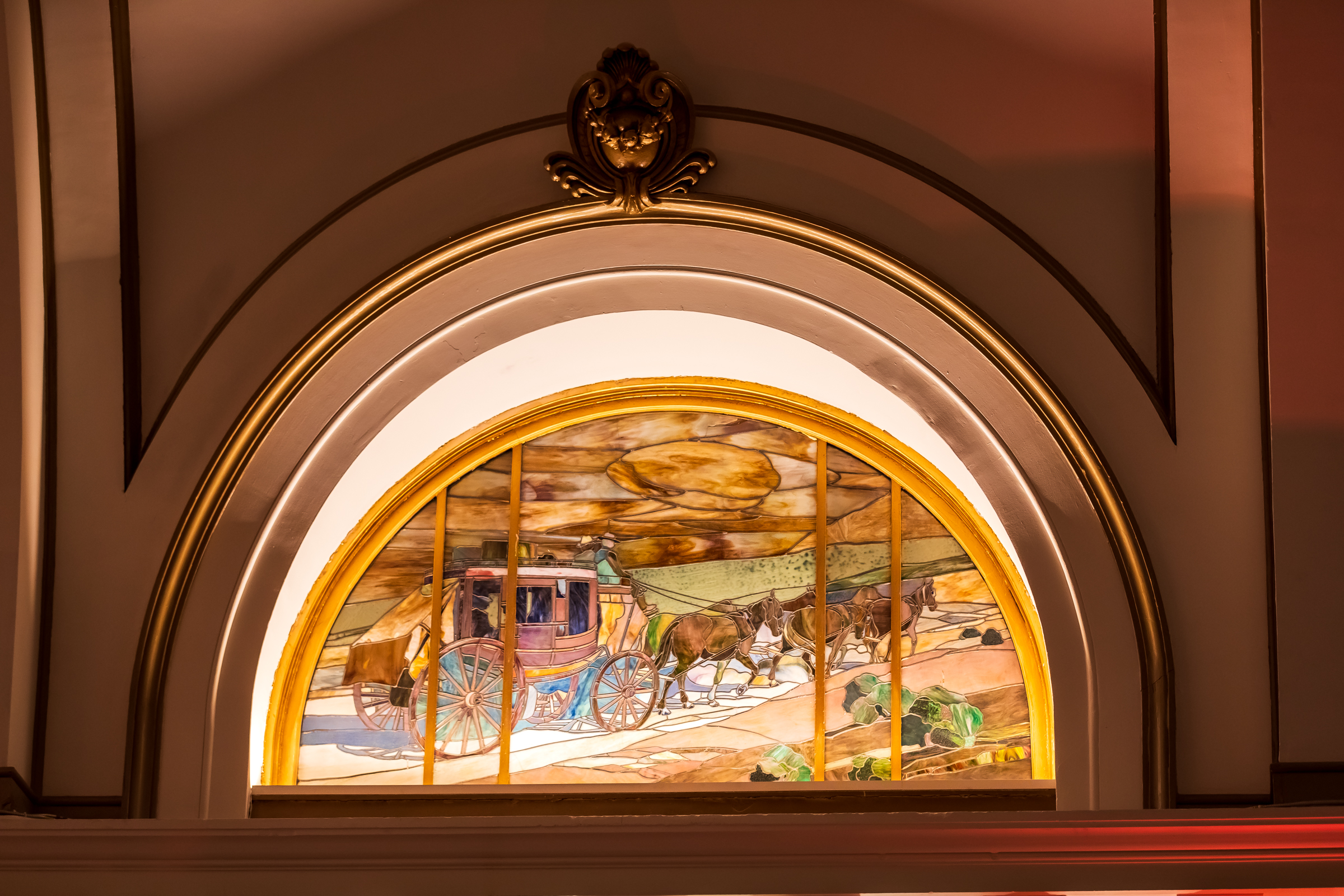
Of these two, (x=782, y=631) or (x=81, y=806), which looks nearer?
(x=81, y=806)

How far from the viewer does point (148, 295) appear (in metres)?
4.42

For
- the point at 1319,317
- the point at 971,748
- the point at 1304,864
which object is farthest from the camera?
the point at 971,748

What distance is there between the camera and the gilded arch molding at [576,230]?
13.4 feet

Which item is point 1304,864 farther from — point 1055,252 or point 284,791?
point 284,791

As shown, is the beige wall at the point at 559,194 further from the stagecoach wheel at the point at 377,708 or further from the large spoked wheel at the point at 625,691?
the large spoked wheel at the point at 625,691

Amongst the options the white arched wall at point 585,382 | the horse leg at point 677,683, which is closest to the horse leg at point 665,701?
the horse leg at point 677,683

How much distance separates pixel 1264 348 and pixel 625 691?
7.84 feet

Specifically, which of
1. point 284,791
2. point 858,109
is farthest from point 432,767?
point 858,109

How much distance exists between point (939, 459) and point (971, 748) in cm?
101

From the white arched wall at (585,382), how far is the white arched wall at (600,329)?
0.10 ft

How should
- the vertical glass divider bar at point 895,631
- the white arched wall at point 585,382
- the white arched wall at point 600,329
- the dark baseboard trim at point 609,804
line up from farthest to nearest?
the vertical glass divider bar at point 895,631, the white arched wall at point 585,382, the dark baseboard trim at point 609,804, the white arched wall at point 600,329

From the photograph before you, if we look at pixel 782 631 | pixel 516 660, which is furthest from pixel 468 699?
pixel 782 631

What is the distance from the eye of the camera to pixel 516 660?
16.3 feet

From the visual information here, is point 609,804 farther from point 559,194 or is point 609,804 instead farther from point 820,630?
point 559,194
